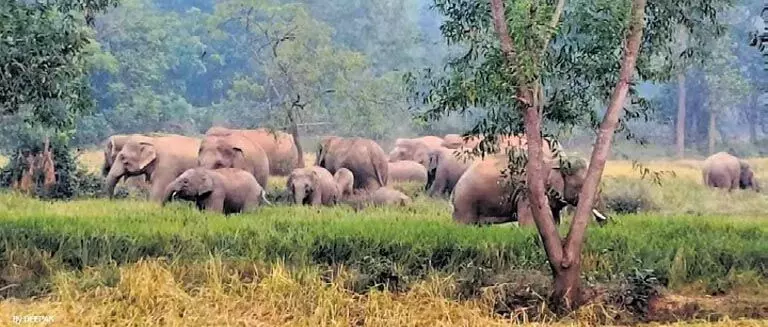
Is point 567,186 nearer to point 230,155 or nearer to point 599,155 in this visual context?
point 599,155

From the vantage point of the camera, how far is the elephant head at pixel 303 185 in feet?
54.5

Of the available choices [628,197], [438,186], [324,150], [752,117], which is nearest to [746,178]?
[628,197]

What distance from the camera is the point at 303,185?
16688 mm

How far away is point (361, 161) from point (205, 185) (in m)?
6.70

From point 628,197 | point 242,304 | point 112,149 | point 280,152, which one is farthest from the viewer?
point 280,152

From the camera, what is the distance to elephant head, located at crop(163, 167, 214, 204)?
13.9 m

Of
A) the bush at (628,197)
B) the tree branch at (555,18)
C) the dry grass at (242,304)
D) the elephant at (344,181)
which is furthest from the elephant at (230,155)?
the tree branch at (555,18)

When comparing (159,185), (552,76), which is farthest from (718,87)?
(552,76)

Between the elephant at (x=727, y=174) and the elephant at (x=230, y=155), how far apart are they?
396 inches

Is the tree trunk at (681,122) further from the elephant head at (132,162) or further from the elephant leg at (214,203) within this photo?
the elephant leg at (214,203)

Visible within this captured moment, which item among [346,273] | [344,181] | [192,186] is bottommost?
[344,181]

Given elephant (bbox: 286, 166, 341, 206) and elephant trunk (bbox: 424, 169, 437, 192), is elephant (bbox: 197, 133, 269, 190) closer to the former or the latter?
elephant (bbox: 286, 166, 341, 206)

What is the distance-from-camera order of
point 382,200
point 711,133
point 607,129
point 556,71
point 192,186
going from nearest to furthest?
1. point 607,129
2. point 556,71
3. point 192,186
4. point 382,200
5. point 711,133

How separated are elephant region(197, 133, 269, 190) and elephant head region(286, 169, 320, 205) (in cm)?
113
